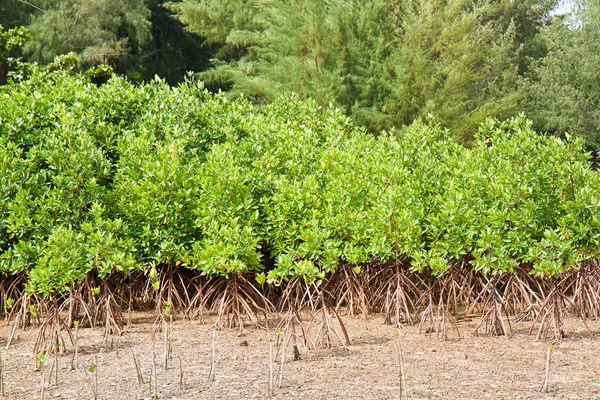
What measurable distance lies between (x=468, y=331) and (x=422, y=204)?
1.02m

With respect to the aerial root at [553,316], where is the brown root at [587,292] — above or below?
above

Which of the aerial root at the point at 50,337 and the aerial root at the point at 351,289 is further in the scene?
the aerial root at the point at 351,289

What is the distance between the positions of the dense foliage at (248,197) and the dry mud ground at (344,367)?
517 mm

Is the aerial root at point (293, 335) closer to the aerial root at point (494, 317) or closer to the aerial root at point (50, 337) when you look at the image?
the aerial root at point (494, 317)

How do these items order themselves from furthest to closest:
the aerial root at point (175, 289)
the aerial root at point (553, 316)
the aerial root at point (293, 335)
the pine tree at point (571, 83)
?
the pine tree at point (571, 83)
the aerial root at point (175, 289)
the aerial root at point (553, 316)
the aerial root at point (293, 335)

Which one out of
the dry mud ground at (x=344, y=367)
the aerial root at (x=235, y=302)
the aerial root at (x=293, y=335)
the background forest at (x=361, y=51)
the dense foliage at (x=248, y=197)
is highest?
the background forest at (x=361, y=51)

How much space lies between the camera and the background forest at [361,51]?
16047 mm

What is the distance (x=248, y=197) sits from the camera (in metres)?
5.78

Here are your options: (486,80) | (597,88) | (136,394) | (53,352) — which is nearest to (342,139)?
(53,352)

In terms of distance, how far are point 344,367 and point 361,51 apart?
13098 mm

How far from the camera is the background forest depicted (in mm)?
16047

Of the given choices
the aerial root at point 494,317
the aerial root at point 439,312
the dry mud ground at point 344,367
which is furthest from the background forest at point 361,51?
the aerial root at point 494,317

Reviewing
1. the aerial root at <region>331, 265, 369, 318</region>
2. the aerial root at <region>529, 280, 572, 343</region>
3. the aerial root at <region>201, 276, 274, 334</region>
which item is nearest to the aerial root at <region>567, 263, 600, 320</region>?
the aerial root at <region>529, 280, 572, 343</region>

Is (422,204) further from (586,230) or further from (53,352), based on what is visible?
(53,352)
